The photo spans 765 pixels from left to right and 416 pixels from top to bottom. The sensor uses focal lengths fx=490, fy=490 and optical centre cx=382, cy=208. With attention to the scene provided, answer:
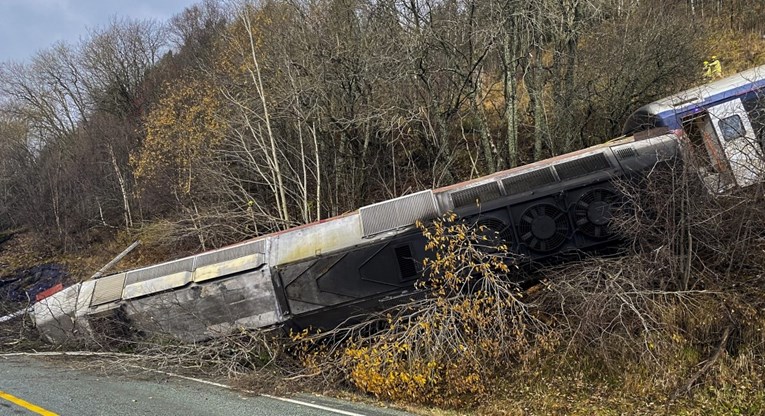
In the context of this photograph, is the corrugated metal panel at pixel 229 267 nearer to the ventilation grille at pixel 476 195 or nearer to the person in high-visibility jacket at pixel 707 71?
the ventilation grille at pixel 476 195

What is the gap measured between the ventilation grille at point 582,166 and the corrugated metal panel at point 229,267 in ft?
17.2

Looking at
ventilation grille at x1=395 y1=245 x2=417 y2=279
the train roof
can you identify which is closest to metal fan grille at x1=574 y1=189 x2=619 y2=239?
the train roof

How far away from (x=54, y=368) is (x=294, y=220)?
304 inches

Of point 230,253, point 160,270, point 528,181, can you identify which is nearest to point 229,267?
point 230,253

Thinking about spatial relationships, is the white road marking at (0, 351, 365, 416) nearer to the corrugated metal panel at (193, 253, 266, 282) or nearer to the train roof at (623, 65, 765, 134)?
the corrugated metal panel at (193, 253, 266, 282)

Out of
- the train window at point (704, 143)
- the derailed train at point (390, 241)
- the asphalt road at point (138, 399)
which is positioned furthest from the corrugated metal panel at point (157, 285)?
the train window at point (704, 143)

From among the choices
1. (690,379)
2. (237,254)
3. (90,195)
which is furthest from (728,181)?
(90,195)

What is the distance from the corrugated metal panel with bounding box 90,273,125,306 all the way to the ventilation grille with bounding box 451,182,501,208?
650cm

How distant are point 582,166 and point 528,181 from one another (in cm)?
89

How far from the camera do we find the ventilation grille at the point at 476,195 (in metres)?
8.02

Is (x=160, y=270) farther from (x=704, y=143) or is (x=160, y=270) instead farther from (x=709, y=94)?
(x=709, y=94)

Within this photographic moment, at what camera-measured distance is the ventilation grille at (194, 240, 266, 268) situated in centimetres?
876

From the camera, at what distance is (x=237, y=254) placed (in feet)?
28.9

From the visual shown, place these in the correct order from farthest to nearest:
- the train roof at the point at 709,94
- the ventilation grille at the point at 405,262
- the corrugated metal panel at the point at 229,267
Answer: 1. the train roof at the point at 709,94
2. the corrugated metal panel at the point at 229,267
3. the ventilation grille at the point at 405,262
